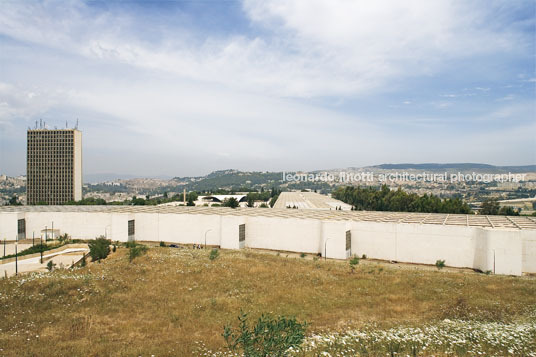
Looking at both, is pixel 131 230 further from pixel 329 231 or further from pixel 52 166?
pixel 52 166

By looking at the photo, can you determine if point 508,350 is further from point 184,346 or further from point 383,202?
point 383,202

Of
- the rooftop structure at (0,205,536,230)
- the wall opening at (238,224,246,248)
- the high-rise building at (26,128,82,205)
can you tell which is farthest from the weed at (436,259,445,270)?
the high-rise building at (26,128,82,205)

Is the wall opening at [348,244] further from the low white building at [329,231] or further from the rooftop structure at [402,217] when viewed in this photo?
the rooftop structure at [402,217]

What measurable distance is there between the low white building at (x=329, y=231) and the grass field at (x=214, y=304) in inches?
219

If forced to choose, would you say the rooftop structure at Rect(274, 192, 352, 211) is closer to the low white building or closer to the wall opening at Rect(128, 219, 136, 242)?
the low white building

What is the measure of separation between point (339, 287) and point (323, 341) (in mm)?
10463

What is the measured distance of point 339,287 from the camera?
21938mm

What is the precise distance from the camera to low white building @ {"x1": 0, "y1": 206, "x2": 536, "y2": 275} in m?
29.4

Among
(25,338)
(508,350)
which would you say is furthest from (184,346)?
(508,350)

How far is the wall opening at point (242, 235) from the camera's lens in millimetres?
39428

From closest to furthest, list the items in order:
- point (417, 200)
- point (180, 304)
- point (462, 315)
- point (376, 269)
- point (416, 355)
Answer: point (416, 355), point (462, 315), point (180, 304), point (376, 269), point (417, 200)

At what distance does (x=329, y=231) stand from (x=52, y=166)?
11407cm

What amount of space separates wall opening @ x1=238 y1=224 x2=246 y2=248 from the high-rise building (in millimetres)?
97868

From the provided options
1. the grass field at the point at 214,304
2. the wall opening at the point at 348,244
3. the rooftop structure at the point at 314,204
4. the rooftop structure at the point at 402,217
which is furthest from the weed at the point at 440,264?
the rooftop structure at the point at 314,204
